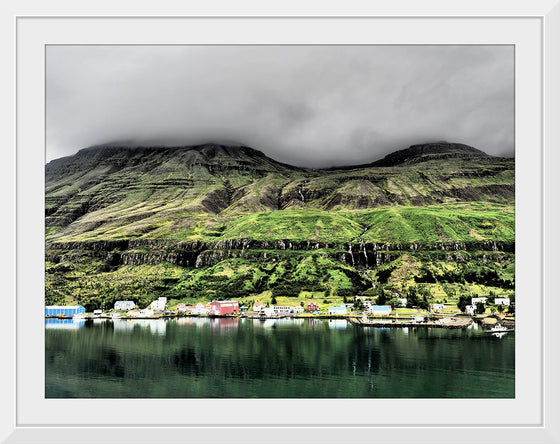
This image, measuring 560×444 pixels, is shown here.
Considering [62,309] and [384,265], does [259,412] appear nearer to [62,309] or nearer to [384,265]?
[62,309]

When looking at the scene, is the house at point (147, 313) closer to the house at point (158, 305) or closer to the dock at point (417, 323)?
the house at point (158, 305)

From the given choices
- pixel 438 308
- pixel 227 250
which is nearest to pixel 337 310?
pixel 438 308

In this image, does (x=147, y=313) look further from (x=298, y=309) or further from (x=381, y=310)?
(x=381, y=310)

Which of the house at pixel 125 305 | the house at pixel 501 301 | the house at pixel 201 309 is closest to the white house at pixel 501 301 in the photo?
the house at pixel 501 301

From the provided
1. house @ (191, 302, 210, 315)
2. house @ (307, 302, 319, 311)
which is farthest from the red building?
house @ (307, 302, 319, 311)
